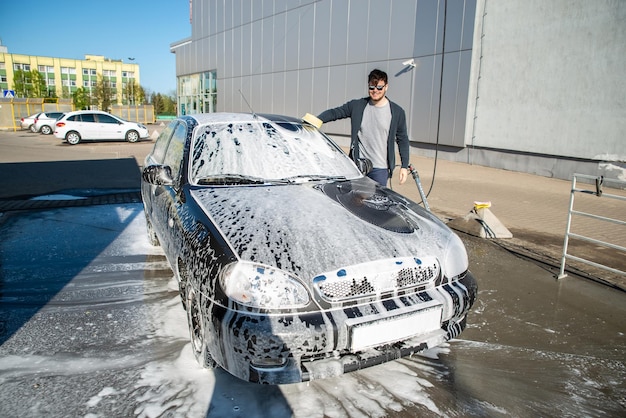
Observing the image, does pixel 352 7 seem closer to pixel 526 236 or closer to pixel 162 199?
pixel 526 236

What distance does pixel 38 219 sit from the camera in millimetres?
6477

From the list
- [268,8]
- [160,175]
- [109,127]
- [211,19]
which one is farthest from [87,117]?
[160,175]

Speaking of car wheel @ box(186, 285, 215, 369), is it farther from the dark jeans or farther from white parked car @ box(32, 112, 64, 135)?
white parked car @ box(32, 112, 64, 135)

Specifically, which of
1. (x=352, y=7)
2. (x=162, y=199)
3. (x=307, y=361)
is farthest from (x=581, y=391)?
(x=352, y=7)

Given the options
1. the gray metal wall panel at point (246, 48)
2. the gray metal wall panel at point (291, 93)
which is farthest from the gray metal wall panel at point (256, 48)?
the gray metal wall panel at point (291, 93)

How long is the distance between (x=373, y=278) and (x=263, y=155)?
63.3 inches

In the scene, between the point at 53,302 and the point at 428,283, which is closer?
the point at 428,283

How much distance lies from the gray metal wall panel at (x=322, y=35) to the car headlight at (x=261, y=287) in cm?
2000

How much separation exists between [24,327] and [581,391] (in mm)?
3831

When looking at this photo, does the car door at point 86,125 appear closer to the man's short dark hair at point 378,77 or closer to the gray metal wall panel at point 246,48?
the gray metal wall panel at point 246,48

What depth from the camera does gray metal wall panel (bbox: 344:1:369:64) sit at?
18750mm

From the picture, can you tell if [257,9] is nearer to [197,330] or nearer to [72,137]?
[72,137]

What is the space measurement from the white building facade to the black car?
8.24 ft

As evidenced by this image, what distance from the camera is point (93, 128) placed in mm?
21016
